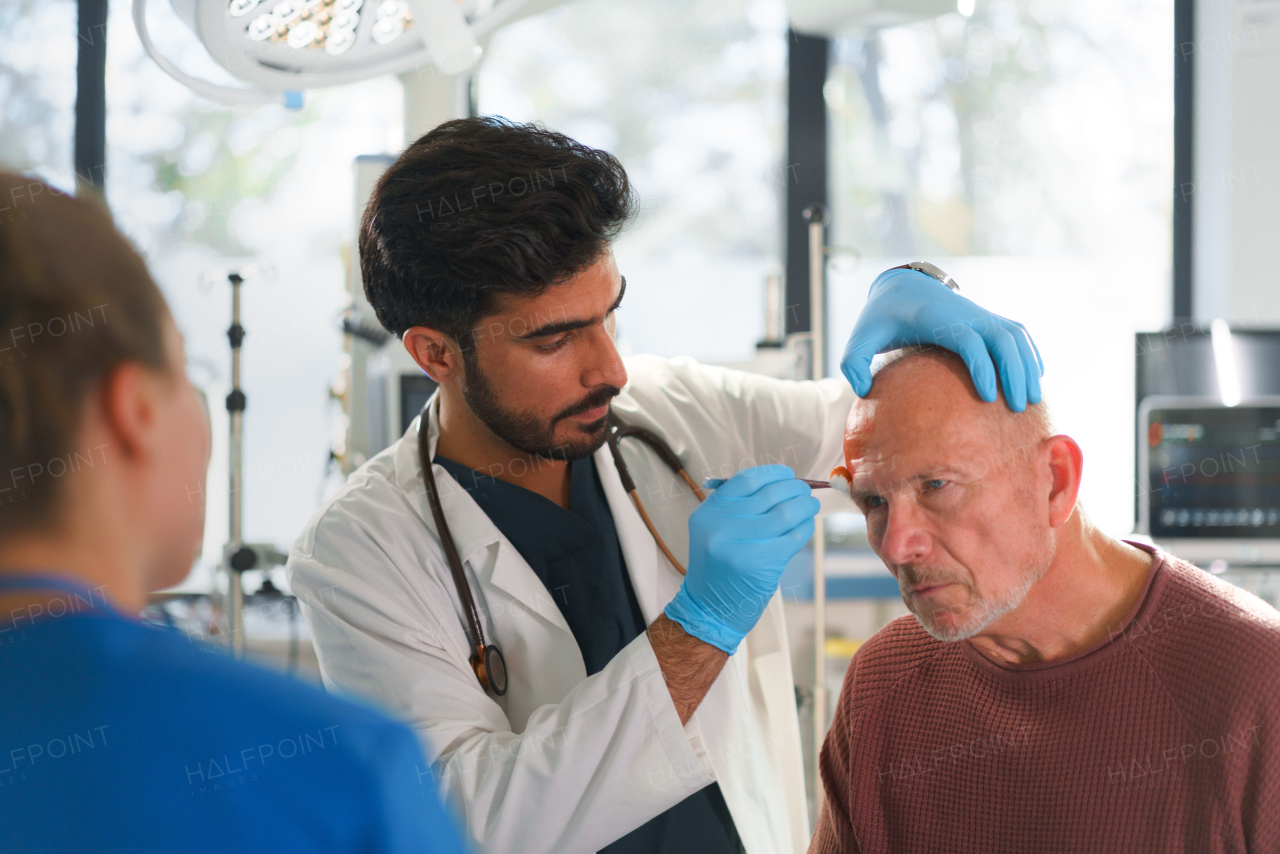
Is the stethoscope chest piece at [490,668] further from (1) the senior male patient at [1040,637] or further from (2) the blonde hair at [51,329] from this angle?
(2) the blonde hair at [51,329]

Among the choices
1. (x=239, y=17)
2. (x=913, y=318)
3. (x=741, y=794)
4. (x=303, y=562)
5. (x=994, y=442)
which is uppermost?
(x=239, y=17)

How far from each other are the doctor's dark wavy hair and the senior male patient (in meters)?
0.42

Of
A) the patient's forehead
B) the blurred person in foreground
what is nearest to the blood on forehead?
the patient's forehead

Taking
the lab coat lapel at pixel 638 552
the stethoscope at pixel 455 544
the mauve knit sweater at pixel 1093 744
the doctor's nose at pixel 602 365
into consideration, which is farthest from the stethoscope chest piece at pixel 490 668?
the mauve knit sweater at pixel 1093 744

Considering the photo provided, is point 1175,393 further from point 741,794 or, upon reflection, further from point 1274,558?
point 741,794

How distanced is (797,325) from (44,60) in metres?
2.49

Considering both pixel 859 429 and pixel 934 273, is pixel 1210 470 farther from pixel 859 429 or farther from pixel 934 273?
pixel 859 429

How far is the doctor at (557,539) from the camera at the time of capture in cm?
103

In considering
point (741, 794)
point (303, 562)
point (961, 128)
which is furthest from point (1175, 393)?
point (303, 562)

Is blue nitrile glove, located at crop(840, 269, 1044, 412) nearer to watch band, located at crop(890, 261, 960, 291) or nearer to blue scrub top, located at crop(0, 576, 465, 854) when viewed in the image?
watch band, located at crop(890, 261, 960, 291)

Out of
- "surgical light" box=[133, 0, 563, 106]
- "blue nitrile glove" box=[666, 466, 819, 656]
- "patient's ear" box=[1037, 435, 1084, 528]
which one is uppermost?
"surgical light" box=[133, 0, 563, 106]

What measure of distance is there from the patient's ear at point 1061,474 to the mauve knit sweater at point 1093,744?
14 cm

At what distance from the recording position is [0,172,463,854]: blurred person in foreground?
41 cm

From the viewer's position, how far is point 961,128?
2992 mm
